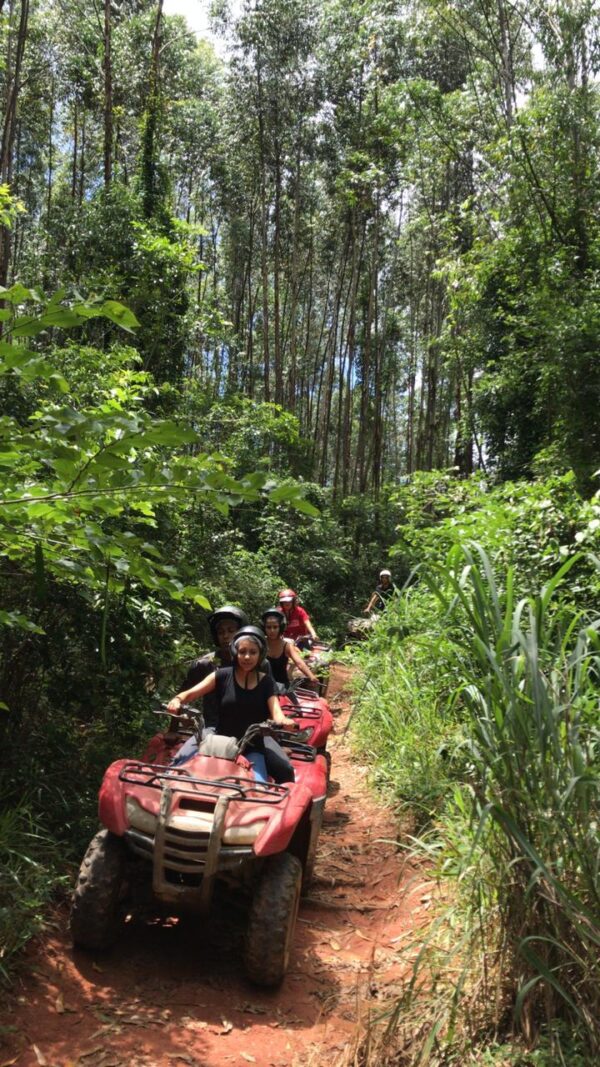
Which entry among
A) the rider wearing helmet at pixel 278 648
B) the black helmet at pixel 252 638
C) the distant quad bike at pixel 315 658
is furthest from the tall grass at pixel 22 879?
the distant quad bike at pixel 315 658

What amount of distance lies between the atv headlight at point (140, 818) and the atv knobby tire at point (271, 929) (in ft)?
1.67

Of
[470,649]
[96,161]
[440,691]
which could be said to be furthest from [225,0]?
[470,649]

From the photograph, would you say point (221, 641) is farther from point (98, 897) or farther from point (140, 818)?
point (98, 897)

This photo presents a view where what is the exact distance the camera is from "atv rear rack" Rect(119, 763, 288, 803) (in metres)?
3.20

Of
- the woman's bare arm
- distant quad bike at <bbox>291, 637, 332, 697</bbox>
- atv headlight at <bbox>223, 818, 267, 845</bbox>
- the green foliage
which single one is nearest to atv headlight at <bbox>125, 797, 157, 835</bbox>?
atv headlight at <bbox>223, 818, 267, 845</bbox>

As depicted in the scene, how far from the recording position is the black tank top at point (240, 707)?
4.05 m

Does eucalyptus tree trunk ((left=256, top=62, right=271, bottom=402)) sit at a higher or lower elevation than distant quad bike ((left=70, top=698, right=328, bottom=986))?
higher

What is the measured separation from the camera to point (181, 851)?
118 inches

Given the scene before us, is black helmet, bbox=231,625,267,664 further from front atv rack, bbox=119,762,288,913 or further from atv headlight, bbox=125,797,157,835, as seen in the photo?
atv headlight, bbox=125,797,157,835

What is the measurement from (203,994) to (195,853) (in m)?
0.57

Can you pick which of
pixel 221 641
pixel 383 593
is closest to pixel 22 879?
pixel 221 641

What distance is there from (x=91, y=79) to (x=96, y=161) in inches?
192

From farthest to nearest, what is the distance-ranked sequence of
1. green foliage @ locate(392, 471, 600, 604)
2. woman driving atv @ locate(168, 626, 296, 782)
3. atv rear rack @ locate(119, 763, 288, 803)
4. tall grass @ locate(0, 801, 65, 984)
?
green foliage @ locate(392, 471, 600, 604)
woman driving atv @ locate(168, 626, 296, 782)
atv rear rack @ locate(119, 763, 288, 803)
tall grass @ locate(0, 801, 65, 984)

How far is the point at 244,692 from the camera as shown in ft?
13.4
